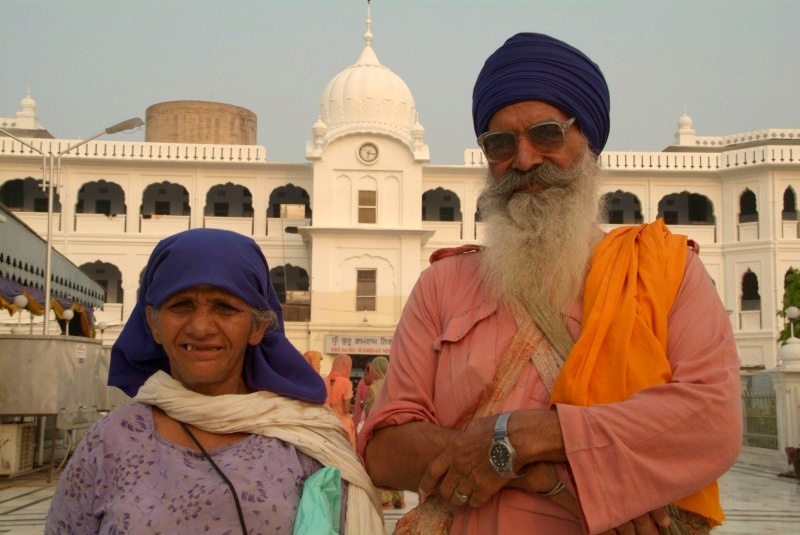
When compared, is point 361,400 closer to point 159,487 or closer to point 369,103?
point 159,487

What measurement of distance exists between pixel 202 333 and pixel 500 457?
0.69m

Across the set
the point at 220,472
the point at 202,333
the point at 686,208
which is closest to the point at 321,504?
the point at 220,472

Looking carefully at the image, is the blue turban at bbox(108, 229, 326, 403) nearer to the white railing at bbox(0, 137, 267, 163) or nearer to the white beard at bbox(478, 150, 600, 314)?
the white beard at bbox(478, 150, 600, 314)

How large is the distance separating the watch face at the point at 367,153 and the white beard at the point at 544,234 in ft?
79.4

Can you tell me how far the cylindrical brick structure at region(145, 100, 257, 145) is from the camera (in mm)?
30891

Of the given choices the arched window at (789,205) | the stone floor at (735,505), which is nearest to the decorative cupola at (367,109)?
the arched window at (789,205)

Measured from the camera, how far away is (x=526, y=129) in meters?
1.93

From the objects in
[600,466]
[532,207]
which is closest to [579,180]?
[532,207]

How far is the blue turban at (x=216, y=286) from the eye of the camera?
6.14 feet

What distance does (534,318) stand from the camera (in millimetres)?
1831

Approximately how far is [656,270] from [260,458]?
88cm

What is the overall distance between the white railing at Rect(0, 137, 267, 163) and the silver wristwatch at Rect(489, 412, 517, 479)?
2634 centimetres

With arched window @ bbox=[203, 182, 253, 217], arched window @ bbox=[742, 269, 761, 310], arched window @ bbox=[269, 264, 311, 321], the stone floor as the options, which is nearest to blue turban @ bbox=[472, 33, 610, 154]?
the stone floor

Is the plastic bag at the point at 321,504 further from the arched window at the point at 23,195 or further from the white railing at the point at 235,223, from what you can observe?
the arched window at the point at 23,195
